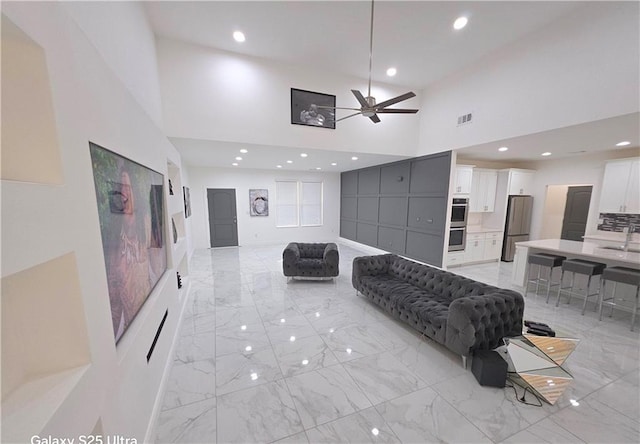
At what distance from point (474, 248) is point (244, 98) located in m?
6.49

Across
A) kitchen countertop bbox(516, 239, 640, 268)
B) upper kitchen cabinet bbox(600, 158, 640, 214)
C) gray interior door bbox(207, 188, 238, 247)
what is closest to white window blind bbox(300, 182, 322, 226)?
gray interior door bbox(207, 188, 238, 247)

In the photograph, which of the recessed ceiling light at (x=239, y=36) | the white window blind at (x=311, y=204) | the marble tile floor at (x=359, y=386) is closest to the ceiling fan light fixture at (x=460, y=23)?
the recessed ceiling light at (x=239, y=36)

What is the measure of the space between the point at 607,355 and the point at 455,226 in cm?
333

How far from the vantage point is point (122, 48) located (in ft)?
6.72

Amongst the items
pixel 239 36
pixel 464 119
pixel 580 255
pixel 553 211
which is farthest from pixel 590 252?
pixel 239 36

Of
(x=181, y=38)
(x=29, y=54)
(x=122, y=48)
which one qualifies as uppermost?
(x=181, y=38)

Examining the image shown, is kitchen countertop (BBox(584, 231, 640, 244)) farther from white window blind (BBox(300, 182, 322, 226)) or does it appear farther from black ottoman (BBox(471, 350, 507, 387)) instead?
white window blind (BBox(300, 182, 322, 226))

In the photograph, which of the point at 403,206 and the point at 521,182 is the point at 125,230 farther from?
the point at 521,182

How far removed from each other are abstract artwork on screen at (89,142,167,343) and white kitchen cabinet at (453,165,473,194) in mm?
5914

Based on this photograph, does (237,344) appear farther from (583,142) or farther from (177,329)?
(583,142)

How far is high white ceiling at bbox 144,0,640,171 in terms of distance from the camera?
3.05m

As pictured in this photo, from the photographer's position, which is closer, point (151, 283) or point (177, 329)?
point (151, 283)

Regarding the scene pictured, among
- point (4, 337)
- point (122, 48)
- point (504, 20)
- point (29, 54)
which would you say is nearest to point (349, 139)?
point (504, 20)

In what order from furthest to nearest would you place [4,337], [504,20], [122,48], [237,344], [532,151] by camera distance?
[532,151] < [504,20] < [237,344] < [122,48] < [4,337]
